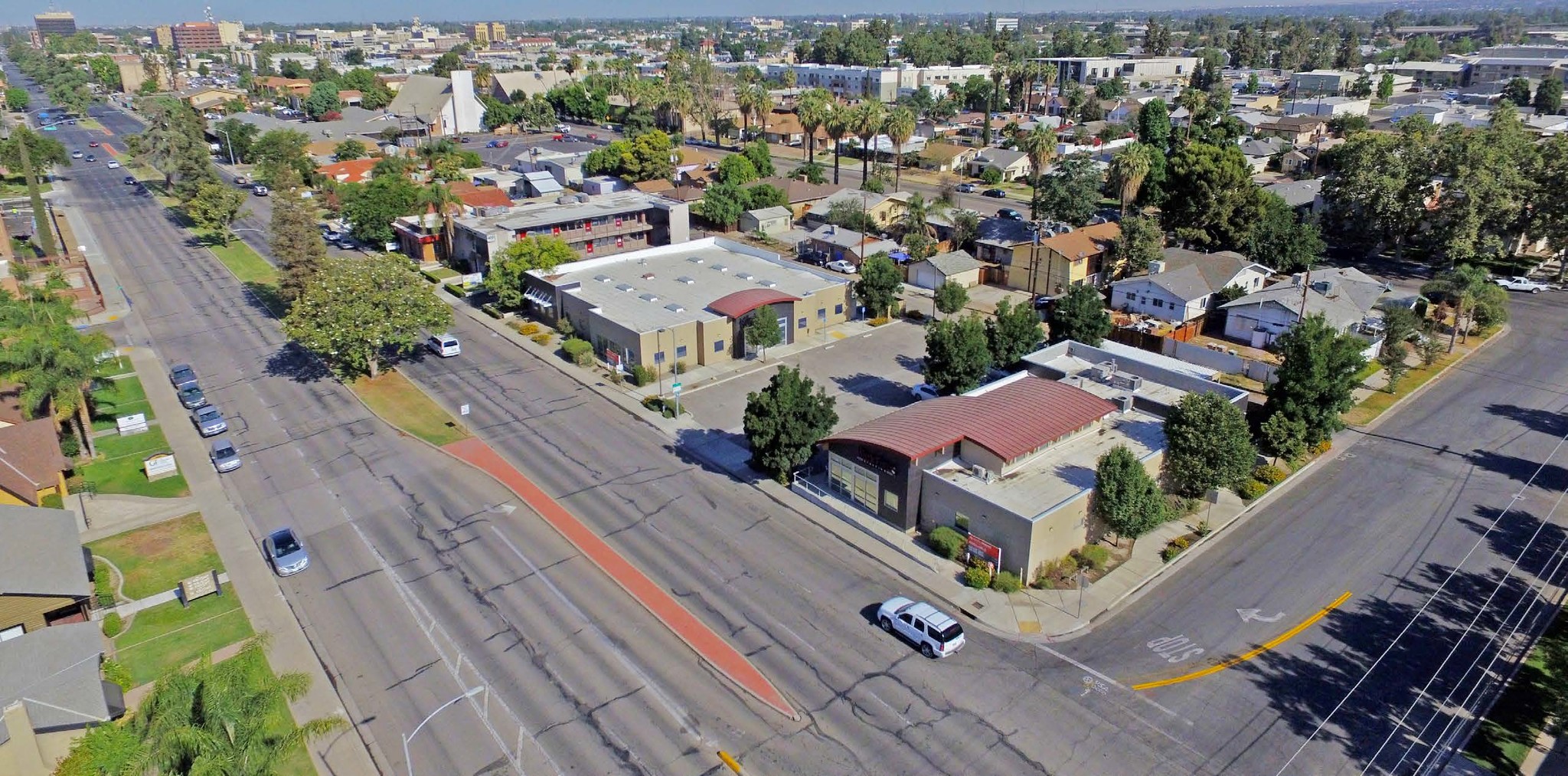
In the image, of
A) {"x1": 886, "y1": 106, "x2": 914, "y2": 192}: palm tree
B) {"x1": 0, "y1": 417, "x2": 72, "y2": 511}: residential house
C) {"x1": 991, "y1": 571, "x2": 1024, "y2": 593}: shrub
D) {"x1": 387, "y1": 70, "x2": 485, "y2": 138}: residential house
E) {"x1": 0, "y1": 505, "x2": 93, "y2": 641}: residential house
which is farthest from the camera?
{"x1": 387, "y1": 70, "x2": 485, "y2": 138}: residential house

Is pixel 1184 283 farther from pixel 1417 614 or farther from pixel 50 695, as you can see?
pixel 50 695

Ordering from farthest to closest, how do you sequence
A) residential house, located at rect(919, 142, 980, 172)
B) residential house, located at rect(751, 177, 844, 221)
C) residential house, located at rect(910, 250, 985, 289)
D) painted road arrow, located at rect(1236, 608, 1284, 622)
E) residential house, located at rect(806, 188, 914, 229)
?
residential house, located at rect(919, 142, 980, 172), residential house, located at rect(751, 177, 844, 221), residential house, located at rect(806, 188, 914, 229), residential house, located at rect(910, 250, 985, 289), painted road arrow, located at rect(1236, 608, 1284, 622)

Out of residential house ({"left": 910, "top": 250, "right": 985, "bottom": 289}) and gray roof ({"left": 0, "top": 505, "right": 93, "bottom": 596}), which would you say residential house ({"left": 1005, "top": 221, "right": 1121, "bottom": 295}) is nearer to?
residential house ({"left": 910, "top": 250, "right": 985, "bottom": 289})

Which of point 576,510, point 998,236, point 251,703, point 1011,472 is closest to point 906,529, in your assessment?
point 1011,472

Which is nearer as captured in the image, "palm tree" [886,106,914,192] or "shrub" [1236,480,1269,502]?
"shrub" [1236,480,1269,502]

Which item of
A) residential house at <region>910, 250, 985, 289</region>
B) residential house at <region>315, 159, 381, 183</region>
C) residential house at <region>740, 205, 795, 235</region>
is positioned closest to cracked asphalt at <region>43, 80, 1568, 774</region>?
residential house at <region>910, 250, 985, 289</region>

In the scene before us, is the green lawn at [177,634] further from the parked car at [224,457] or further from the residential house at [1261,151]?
the residential house at [1261,151]

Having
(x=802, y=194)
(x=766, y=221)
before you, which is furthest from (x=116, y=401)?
(x=802, y=194)

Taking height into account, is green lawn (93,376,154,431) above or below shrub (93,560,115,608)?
above
